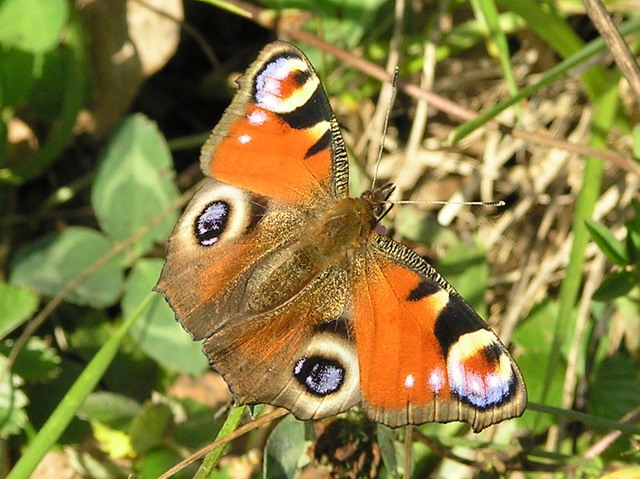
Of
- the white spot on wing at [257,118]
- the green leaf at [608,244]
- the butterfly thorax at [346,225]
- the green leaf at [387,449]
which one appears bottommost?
the green leaf at [387,449]

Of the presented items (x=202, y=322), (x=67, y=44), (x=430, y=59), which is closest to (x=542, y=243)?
(x=430, y=59)

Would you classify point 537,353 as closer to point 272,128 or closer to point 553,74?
point 553,74

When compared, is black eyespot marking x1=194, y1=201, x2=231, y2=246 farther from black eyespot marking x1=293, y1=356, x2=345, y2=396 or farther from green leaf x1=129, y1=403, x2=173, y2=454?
green leaf x1=129, y1=403, x2=173, y2=454

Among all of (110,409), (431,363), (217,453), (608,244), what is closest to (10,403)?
(110,409)

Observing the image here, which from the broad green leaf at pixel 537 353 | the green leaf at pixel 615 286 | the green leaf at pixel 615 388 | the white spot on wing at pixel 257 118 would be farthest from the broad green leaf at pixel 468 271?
the white spot on wing at pixel 257 118

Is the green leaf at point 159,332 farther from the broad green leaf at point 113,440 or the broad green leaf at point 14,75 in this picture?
the broad green leaf at point 14,75
